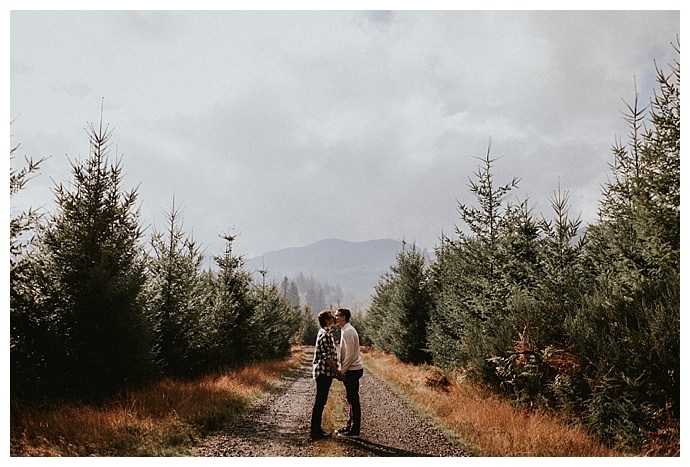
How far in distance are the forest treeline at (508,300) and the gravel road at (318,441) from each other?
2.61 m

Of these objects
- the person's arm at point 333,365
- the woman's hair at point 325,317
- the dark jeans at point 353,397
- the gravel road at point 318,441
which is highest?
the woman's hair at point 325,317

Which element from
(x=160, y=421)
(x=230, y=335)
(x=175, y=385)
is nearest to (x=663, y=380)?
(x=160, y=421)

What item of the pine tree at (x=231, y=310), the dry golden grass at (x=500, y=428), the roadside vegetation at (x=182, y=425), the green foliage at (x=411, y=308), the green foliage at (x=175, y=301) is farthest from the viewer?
the green foliage at (x=411, y=308)

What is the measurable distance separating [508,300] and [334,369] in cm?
558

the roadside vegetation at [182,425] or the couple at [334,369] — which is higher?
the couple at [334,369]

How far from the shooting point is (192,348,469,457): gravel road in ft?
23.7

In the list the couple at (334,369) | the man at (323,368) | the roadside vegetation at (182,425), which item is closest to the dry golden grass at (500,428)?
the roadside vegetation at (182,425)

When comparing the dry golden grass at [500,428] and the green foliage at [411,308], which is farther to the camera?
the green foliage at [411,308]

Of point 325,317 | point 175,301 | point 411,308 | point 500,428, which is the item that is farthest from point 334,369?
point 411,308

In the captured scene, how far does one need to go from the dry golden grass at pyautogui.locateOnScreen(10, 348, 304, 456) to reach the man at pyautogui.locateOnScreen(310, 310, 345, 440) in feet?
7.17

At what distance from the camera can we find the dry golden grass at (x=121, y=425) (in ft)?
22.2

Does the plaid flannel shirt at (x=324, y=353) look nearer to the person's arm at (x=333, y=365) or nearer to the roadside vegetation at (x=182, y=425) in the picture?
the person's arm at (x=333, y=365)

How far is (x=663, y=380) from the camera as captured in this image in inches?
268

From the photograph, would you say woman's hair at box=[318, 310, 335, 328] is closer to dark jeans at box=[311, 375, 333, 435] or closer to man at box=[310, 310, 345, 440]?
man at box=[310, 310, 345, 440]
